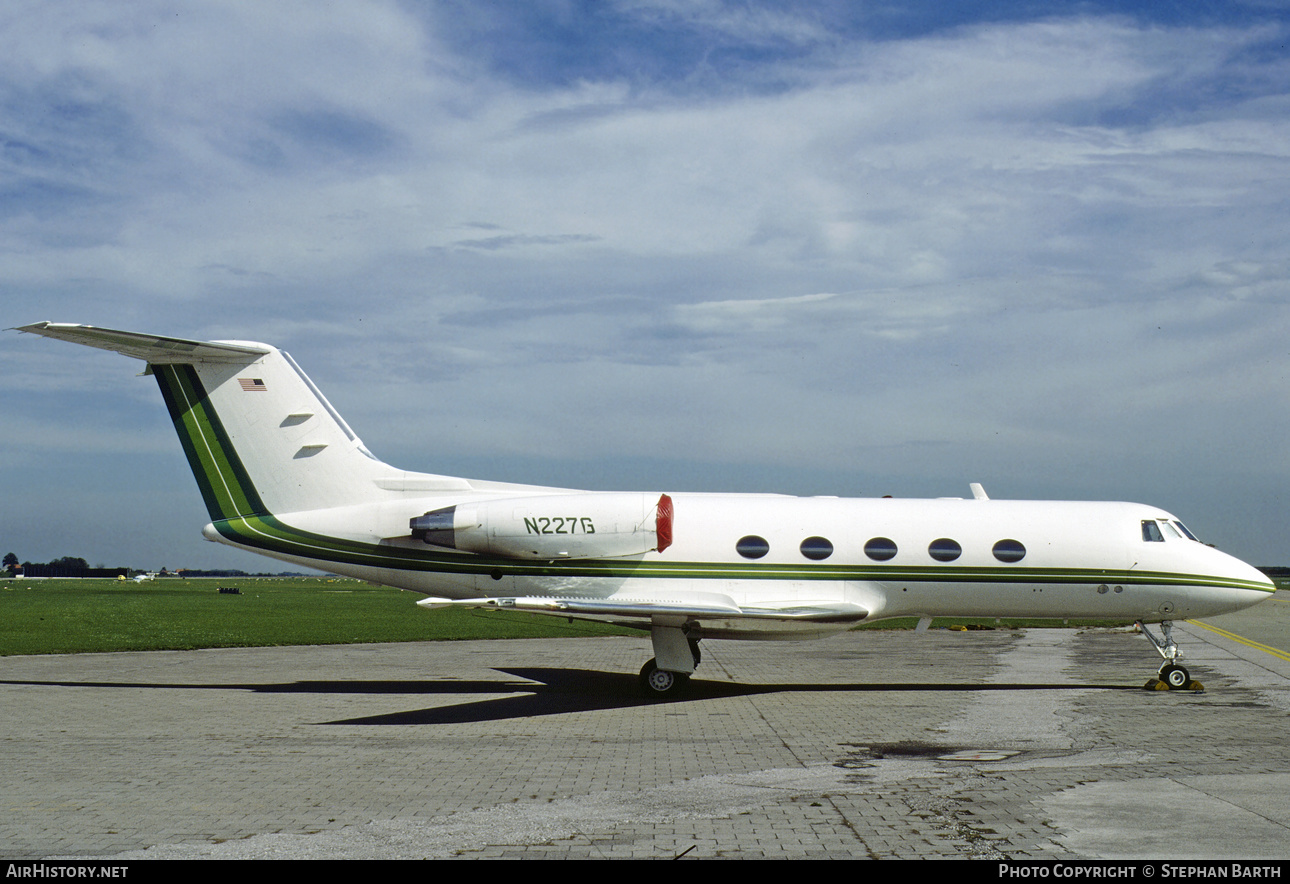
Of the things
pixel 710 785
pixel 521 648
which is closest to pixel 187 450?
pixel 521 648

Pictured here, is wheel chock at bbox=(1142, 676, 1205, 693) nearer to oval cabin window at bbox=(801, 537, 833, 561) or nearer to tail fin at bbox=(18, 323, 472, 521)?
oval cabin window at bbox=(801, 537, 833, 561)

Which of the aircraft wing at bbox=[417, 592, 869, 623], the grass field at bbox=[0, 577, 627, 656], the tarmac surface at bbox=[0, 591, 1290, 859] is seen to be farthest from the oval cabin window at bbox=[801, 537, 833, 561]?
the grass field at bbox=[0, 577, 627, 656]

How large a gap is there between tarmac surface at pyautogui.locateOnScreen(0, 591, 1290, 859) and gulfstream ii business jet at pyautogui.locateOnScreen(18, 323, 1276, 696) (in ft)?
4.65

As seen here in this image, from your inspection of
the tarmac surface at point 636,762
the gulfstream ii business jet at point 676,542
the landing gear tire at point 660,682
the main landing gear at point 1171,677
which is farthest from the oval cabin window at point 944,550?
the landing gear tire at point 660,682

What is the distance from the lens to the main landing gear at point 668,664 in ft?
53.4

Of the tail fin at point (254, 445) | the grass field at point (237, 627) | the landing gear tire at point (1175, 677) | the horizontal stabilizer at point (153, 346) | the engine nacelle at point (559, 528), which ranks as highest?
the horizontal stabilizer at point (153, 346)

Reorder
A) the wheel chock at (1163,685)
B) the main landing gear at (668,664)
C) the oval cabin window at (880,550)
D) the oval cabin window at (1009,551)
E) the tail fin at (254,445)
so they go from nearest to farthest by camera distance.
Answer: the main landing gear at (668,664)
the wheel chock at (1163,685)
the oval cabin window at (880,550)
the oval cabin window at (1009,551)
the tail fin at (254,445)

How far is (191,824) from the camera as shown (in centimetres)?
786

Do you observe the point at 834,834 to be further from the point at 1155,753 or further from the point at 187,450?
the point at 187,450

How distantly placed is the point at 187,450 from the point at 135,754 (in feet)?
26.2

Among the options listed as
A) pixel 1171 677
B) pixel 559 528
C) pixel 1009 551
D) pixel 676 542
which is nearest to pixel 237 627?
pixel 559 528

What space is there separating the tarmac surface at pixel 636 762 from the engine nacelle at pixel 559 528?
2.34 meters

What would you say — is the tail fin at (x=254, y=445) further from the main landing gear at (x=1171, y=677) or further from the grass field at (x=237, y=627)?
the main landing gear at (x=1171, y=677)

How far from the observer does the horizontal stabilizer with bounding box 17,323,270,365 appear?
51.5 feet
